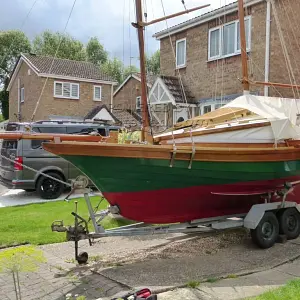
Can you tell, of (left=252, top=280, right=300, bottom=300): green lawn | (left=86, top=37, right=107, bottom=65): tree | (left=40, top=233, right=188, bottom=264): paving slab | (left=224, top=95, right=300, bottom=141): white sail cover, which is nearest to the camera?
(left=252, top=280, right=300, bottom=300): green lawn

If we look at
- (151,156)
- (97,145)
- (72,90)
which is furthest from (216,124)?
(72,90)

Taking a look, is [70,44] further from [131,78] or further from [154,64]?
[131,78]

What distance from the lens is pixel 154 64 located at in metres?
57.0

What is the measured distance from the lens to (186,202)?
251 inches

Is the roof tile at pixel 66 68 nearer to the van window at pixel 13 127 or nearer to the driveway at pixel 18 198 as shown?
the driveway at pixel 18 198

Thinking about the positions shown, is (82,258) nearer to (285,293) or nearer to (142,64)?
(285,293)

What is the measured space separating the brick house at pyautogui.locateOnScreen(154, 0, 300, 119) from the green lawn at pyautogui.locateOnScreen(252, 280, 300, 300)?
10.5 m

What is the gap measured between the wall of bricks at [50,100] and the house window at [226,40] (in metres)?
13.7

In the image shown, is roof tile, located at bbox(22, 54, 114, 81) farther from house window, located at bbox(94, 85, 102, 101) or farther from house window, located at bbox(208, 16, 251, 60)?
house window, located at bbox(208, 16, 251, 60)

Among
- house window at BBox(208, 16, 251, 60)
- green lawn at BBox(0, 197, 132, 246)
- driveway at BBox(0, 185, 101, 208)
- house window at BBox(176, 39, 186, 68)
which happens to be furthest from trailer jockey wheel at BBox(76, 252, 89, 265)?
house window at BBox(176, 39, 186, 68)

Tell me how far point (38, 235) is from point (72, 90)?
2280 centimetres

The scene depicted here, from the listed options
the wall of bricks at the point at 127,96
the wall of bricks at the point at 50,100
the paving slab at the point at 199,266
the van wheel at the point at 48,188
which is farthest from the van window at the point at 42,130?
the wall of bricks at the point at 127,96

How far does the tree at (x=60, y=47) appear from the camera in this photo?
173ft

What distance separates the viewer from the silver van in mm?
11867
